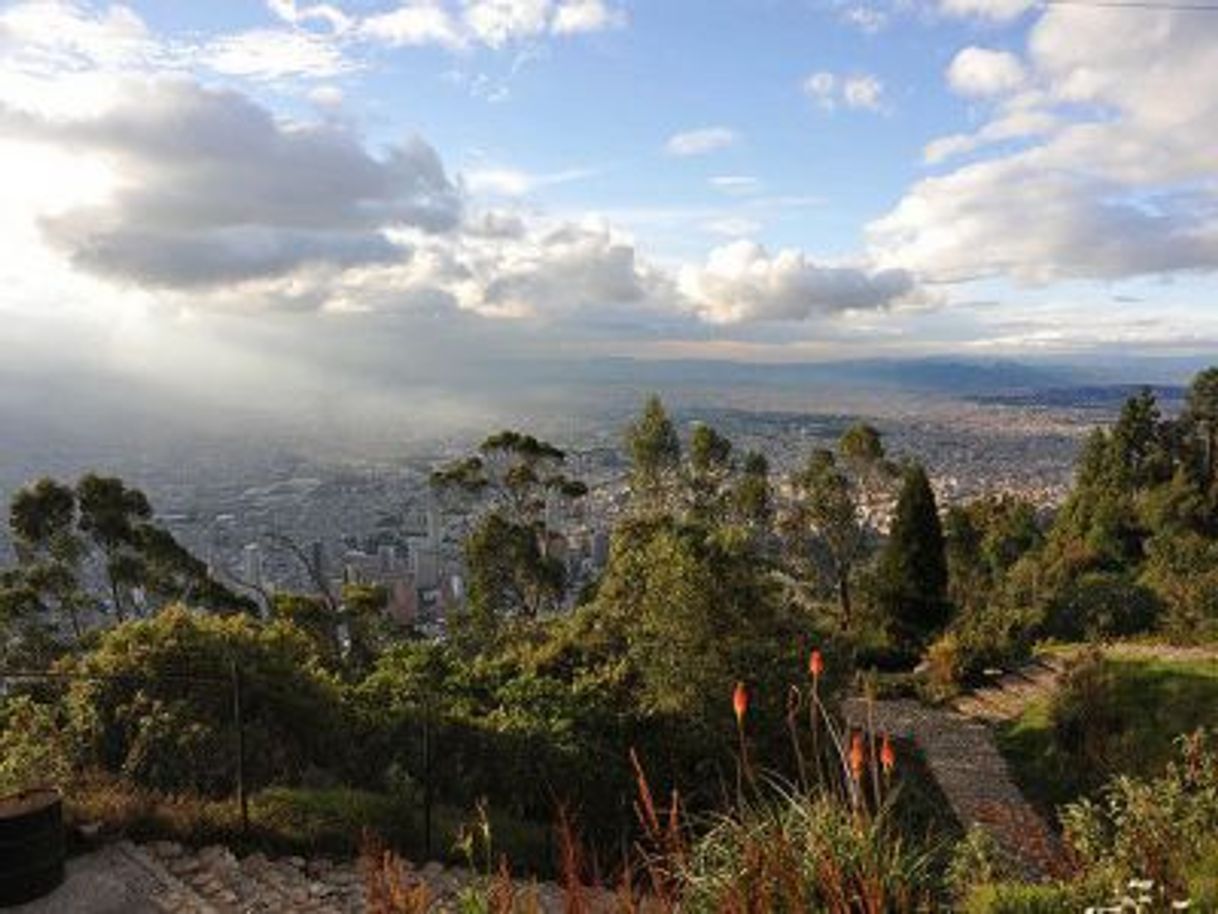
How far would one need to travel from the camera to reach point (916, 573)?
22797 millimetres

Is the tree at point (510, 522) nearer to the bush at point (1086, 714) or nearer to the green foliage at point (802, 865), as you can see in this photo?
the bush at point (1086, 714)

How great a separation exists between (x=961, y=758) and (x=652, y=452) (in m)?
14.4

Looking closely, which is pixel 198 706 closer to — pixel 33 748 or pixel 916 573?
pixel 33 748

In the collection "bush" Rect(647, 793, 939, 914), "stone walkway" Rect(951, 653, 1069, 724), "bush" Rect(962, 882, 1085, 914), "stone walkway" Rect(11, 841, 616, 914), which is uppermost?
"bush" Rect(647, 793, 939, 914)

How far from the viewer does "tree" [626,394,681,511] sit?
27234 mm

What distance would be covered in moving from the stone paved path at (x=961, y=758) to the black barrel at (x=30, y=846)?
6.12 meters

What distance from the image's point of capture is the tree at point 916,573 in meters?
22.8

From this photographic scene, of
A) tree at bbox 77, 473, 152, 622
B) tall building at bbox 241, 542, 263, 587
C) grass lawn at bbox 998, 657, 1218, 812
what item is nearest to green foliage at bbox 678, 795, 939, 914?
grass lawn at bbox 998, 657, 1218, 812

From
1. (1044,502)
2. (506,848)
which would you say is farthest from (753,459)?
(1044,502)

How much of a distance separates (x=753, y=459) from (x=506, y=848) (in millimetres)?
22648

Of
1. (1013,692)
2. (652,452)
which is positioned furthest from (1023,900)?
(652,452)

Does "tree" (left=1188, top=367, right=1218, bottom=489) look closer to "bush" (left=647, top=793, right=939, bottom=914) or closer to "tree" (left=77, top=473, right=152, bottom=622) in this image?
"tree" (left=77, top=473, right=152, bottom=622)

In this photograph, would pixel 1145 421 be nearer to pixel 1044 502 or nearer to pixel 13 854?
pixel 1044 502

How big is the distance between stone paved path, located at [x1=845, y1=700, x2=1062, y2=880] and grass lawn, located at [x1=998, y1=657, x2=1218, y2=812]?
0.96ft
